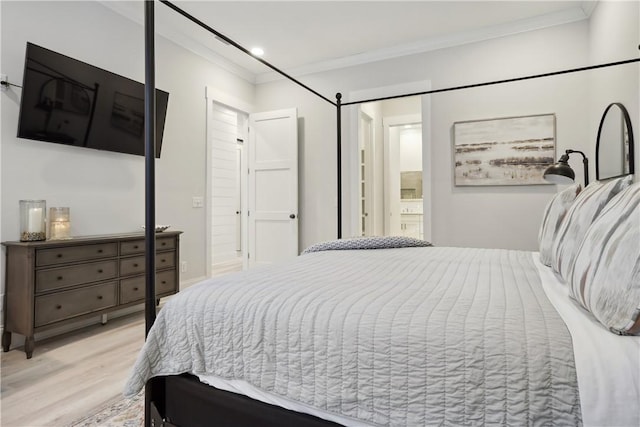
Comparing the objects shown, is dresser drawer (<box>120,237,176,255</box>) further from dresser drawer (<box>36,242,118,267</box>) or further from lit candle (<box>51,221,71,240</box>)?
lit candle (<box>51,221,71,240</box>)

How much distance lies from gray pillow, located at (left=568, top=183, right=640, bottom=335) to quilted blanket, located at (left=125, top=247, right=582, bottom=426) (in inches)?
3.8

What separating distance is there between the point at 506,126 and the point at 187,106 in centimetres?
325

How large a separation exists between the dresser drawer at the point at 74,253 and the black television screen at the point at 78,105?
0.80 metres

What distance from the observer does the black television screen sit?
2426 mm

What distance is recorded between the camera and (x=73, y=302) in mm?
2500

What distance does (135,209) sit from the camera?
328 cm

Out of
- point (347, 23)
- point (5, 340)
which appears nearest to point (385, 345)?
point (5, 340)

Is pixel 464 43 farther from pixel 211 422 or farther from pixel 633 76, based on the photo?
pixel 211 422

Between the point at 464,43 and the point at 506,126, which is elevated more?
Result: the point at 464,43

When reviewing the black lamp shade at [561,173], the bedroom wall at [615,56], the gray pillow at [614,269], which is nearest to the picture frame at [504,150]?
the bedroom wall at [615,56]

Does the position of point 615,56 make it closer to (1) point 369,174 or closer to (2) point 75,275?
(1) point 369,174

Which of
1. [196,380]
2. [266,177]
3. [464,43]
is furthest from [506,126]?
[196,380]

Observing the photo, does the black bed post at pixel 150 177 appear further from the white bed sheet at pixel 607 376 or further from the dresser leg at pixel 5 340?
the dresser leg at pixel 5 340

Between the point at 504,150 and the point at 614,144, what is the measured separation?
40.0 inches
